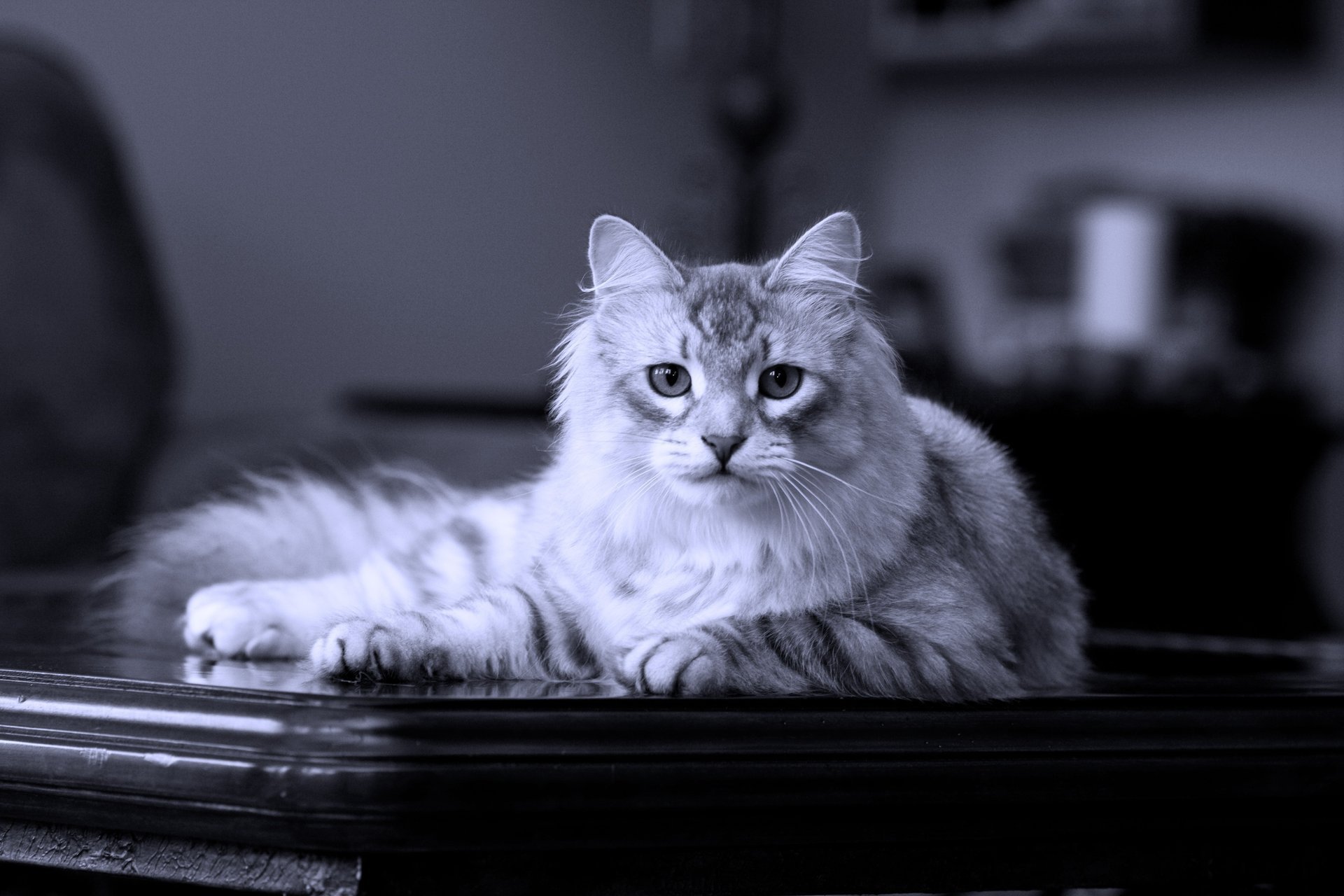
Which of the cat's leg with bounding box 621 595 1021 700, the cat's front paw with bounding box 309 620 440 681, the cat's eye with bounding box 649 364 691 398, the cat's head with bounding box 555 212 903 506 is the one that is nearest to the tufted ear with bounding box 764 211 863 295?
the cat's head with bounding box 555 212 903 506

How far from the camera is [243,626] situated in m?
1.10

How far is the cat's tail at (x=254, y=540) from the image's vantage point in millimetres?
1229

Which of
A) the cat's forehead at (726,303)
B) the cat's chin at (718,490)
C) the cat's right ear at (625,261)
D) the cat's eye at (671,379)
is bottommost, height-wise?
the cat's chin at (718,490)

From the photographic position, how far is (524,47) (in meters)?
3.72

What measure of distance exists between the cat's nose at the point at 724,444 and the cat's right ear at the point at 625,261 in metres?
0.17

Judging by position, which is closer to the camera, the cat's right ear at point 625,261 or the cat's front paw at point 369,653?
the cat's front paw at point 369,653

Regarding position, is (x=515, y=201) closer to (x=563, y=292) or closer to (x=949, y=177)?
(x=563, y=292)

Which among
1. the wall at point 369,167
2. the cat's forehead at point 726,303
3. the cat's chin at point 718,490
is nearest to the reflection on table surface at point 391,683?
the cat's chin at point 718,490

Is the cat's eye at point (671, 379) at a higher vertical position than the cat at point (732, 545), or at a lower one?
higher

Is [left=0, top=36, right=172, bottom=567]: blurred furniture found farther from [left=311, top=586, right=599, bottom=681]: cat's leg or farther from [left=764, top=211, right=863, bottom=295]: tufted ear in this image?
[left=764, top=211, right=863, bottom=295]: tufted ear

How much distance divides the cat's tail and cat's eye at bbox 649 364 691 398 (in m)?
0.37

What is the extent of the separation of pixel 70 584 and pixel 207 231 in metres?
1.49

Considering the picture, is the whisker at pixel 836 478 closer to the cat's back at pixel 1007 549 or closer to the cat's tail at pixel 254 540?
the cat's back at pixel 1007 549

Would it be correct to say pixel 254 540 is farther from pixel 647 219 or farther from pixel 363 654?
pixel 647 219
